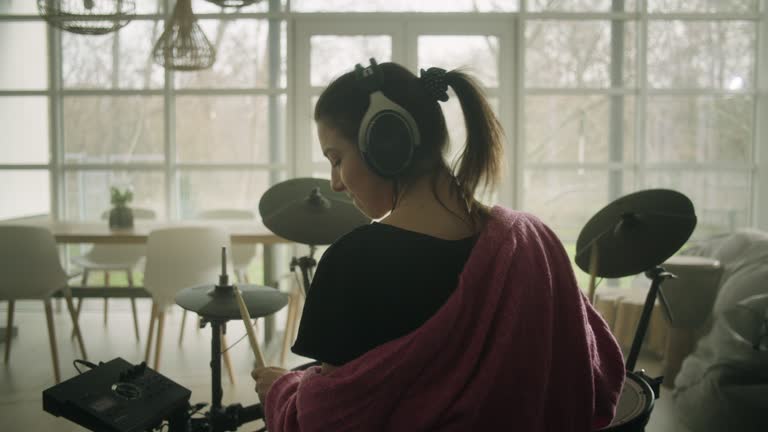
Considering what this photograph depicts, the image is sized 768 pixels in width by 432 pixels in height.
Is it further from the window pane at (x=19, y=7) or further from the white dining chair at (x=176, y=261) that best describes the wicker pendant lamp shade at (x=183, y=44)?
the window pane at (x=19, y=7)

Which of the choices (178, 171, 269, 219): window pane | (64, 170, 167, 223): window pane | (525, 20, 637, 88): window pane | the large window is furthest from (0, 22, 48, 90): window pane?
(525, 20, 637, 88): window pane

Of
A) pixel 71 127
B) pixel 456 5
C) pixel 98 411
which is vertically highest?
pixel 456 5

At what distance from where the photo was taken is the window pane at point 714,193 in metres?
4.99

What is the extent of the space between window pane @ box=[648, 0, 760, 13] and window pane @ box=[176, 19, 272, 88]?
299cm

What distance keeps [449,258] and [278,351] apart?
2960 mm

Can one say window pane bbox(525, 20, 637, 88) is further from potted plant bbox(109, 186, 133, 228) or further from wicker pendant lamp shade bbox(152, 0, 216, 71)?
potted plant bbox(109, 186, 133, 228)

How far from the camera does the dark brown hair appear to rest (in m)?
1.05

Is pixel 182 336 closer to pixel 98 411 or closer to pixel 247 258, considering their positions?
pixel 247 258

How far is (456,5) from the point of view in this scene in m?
4.93

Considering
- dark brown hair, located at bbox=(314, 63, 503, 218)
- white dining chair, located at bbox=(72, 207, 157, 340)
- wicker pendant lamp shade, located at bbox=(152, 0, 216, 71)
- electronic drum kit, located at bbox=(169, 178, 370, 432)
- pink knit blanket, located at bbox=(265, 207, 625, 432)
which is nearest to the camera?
pink knit blanket, located at bbox=(265, 207, 625, 432)

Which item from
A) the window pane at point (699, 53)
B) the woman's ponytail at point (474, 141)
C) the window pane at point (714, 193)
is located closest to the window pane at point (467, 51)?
the window pane at point (699, 53)

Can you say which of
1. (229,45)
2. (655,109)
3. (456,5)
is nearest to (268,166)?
(229,45)

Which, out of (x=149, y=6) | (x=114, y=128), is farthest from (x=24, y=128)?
(x=149, y=6)

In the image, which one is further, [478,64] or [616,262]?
[478,64]
